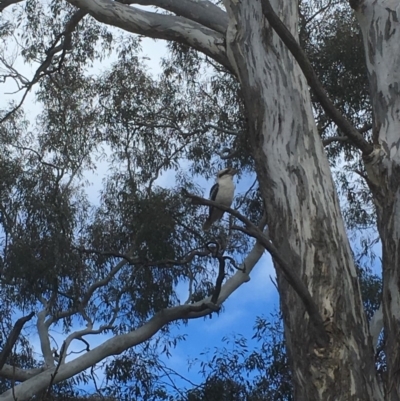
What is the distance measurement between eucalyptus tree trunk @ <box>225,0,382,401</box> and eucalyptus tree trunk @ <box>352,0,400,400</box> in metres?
0.14

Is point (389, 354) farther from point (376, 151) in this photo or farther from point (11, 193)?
point (11, 193)

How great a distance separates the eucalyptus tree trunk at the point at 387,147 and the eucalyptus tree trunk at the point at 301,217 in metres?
0.14

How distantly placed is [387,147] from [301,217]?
418 mm

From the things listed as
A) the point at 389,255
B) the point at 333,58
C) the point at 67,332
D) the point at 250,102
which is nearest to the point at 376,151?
the point at 389,255

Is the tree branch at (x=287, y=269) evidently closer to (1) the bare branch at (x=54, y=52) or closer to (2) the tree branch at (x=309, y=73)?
(2) the tree branch at (x=309, y=73)

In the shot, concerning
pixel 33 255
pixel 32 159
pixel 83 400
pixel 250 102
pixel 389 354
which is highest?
pixel 32 159

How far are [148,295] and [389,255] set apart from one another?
4382 millimetres

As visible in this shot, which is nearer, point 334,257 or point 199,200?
point 199,200

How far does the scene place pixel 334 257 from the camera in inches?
118

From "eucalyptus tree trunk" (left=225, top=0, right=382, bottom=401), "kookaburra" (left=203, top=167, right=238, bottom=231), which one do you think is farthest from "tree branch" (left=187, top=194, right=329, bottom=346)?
"kookaburra" (left=203, top=167, right=238, bottom=231)

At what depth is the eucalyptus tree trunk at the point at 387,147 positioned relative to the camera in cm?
279

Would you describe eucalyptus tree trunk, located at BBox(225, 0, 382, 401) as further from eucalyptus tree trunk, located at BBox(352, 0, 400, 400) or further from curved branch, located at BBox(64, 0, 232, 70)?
curved branch, located at BBox(64, 0, 232, 70)

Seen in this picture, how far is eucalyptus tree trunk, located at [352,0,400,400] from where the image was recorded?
9.14ft

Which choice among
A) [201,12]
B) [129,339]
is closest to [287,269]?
[201,12]
